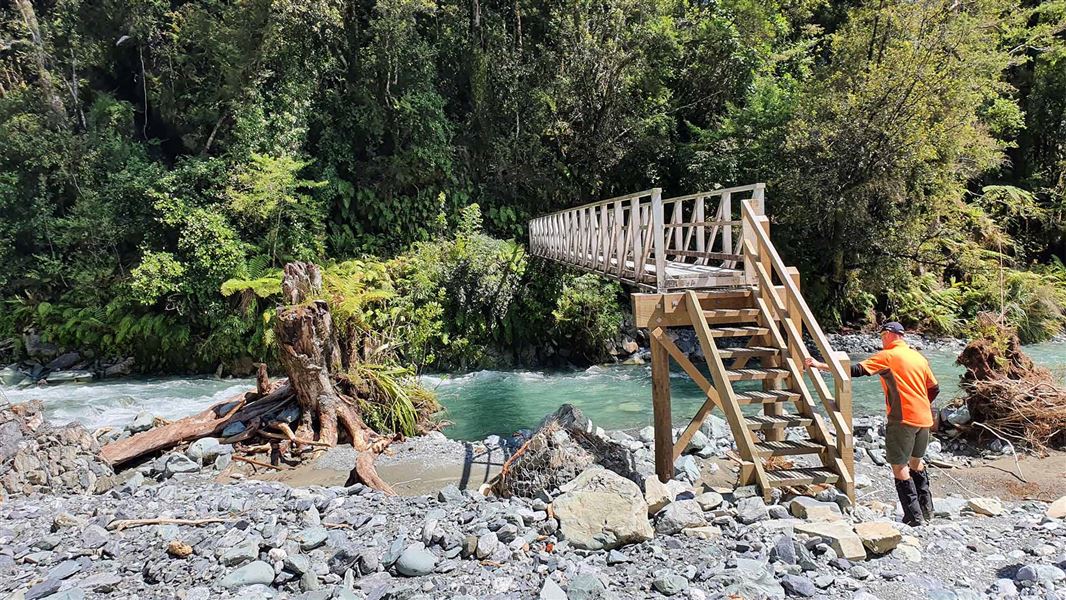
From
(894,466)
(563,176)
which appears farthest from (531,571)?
(563,176)

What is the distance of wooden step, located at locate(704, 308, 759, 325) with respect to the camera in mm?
6156

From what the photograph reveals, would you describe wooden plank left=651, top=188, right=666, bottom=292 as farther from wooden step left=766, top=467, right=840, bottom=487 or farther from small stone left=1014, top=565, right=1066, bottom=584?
small stone left=1014, top=565, right=1066, bottom=584

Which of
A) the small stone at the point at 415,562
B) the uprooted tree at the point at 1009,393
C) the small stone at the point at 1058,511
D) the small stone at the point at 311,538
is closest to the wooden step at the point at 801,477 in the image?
the small stone at the point at 1058,511

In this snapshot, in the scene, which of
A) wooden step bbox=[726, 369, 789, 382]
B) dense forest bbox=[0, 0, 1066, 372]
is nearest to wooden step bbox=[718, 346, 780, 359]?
wooden step bbox=[726, 369, 789, 382]

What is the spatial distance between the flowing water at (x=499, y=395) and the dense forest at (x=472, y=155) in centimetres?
121

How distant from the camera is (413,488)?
22.0 feet

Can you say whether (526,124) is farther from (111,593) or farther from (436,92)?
(111,593)

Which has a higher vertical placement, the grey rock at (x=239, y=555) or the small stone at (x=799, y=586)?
the small stone at (x=799, y=586)

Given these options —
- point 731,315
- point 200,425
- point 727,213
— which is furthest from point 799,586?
point 200,425

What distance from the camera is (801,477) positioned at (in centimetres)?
511

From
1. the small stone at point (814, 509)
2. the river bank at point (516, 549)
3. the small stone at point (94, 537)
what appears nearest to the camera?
the river bank at point (516, 549)

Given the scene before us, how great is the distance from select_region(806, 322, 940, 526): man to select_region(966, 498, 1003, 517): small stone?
47 centimetres

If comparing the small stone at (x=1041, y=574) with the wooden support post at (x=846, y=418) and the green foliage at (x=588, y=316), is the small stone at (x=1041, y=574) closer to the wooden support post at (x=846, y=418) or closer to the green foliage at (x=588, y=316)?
the wooden support post at (x=846, y=418)

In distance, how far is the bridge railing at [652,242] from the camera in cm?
649
